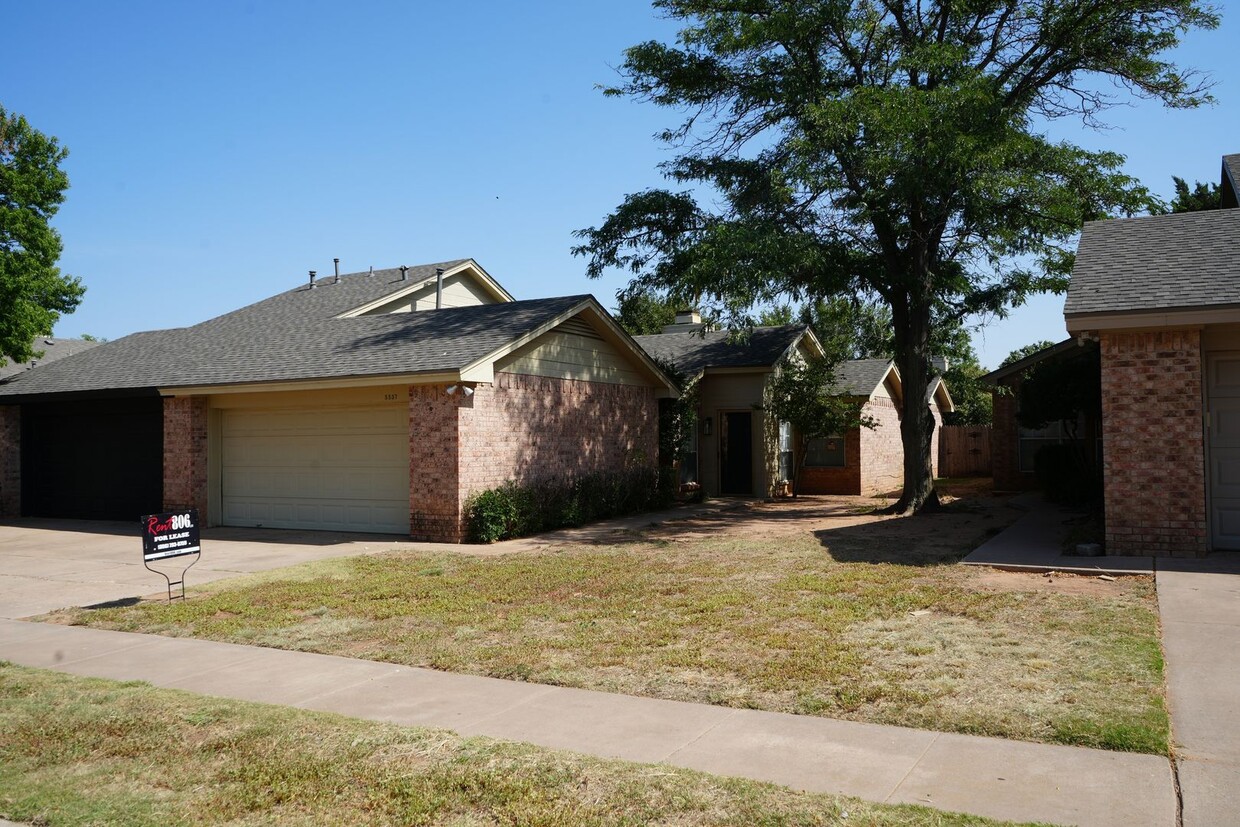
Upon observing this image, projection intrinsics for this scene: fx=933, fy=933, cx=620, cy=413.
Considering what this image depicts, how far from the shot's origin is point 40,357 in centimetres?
2439

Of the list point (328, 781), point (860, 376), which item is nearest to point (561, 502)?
point (328, 781)

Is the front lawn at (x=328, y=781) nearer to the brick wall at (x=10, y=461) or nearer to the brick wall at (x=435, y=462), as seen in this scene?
the brick wall at (x=435, y=462)

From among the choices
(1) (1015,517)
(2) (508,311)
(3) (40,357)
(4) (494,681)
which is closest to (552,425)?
(2) (508,311)

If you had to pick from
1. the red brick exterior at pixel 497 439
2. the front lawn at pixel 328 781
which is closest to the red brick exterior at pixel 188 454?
the red brick exterior at pixel 497 439

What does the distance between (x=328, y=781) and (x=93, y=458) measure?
1870cm

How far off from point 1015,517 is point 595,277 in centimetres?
1051

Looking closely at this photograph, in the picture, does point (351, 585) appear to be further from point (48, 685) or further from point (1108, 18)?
point (1108, 18)

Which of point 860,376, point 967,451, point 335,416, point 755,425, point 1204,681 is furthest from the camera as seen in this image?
point 967,451

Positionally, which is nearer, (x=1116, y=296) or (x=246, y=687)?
(x=246, y=687)

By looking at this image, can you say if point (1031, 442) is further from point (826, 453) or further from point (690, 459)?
point (690, 459)

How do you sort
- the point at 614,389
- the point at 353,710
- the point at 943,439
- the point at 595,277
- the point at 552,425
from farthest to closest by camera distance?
the point at 943,439 → the point at 595,277 → the point at 614,389 → the point at 552,425 → the point at 353,710

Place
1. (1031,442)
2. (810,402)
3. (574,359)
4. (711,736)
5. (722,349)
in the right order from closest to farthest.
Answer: (711,736) → (574,359) → (810,402) → (1031,442) → (722,349)

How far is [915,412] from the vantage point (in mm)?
19484

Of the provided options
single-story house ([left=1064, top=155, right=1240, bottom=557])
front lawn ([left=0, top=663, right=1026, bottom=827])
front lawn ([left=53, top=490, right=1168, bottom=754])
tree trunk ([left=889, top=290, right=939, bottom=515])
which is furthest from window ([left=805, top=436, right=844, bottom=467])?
front lawn ([left=0, top=663, right=1026, bottom=827])
